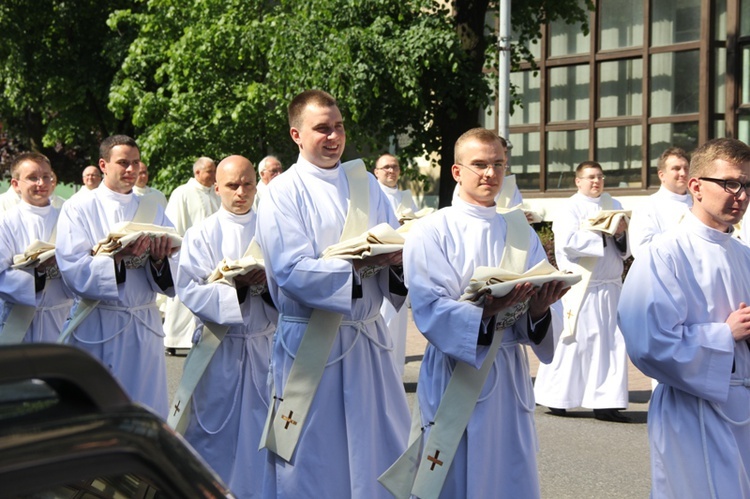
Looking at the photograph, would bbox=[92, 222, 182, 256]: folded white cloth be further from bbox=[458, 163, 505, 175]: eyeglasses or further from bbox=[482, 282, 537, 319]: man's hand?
bbox=[482, 282, 537, 319]: man's hand

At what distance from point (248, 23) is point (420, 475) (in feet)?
48.1

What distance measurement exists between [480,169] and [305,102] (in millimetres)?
1066

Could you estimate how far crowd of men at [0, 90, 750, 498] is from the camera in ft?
16.4

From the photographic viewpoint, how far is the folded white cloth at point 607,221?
10164 mm

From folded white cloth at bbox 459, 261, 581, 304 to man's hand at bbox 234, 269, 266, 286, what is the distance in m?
2.09

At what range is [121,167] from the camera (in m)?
8.13

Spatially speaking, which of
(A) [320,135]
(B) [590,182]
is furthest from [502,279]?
(B) [590,182]

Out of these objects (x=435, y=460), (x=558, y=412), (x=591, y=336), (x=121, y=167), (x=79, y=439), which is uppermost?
(x=121, y=167)

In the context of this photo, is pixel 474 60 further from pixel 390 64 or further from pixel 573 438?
pixel 573 438

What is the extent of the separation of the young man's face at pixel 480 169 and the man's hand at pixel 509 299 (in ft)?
1.88

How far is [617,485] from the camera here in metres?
7.68

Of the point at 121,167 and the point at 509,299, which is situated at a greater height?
the point at 121,167

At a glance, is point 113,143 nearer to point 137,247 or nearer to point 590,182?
point 137,247

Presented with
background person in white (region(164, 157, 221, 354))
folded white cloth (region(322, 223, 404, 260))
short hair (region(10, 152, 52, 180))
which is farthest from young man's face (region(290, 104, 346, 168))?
background person in white (region(164, 157, 221, 354))
